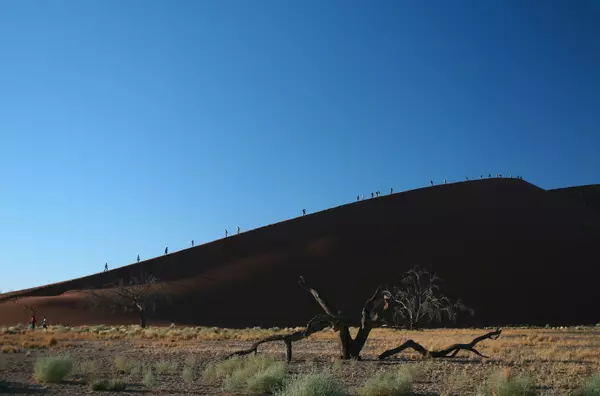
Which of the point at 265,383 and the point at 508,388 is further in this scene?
the point at 265,383

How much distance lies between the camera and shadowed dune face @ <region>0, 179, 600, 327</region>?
55031 millimetres

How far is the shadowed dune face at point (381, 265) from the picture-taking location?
181ft

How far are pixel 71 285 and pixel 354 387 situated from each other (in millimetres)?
62567

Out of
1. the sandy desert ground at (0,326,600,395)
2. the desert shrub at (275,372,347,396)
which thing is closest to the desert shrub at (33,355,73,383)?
the sandy desert ground at (0,326,600,395)

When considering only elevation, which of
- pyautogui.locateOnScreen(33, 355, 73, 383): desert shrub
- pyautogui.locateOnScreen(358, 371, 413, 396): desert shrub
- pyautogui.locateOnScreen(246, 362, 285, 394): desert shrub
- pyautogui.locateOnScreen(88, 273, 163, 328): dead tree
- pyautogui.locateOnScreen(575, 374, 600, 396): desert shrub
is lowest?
pyautogui.locateOnScreen(575, 374, 600, 396): desert shrub

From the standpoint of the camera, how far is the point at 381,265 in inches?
2434

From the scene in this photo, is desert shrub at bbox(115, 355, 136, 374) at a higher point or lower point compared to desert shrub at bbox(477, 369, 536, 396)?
→ higher

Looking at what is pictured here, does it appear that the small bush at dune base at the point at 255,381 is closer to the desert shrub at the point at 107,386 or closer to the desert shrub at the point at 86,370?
the desert shrub at the point at 107,386

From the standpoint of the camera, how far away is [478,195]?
266ft

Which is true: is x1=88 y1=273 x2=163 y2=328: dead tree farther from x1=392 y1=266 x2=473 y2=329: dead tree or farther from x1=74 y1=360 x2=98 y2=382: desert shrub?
x1=74 y1=360 x2=98 y2=382: desert shrub

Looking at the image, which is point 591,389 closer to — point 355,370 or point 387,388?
point 387,388

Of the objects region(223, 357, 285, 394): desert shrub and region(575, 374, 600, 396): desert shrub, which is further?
region(223, 357, 285, 394): desert shrub


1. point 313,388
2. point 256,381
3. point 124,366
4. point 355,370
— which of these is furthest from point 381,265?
point 313,388

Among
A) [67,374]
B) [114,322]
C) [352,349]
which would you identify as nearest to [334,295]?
[114,322]
